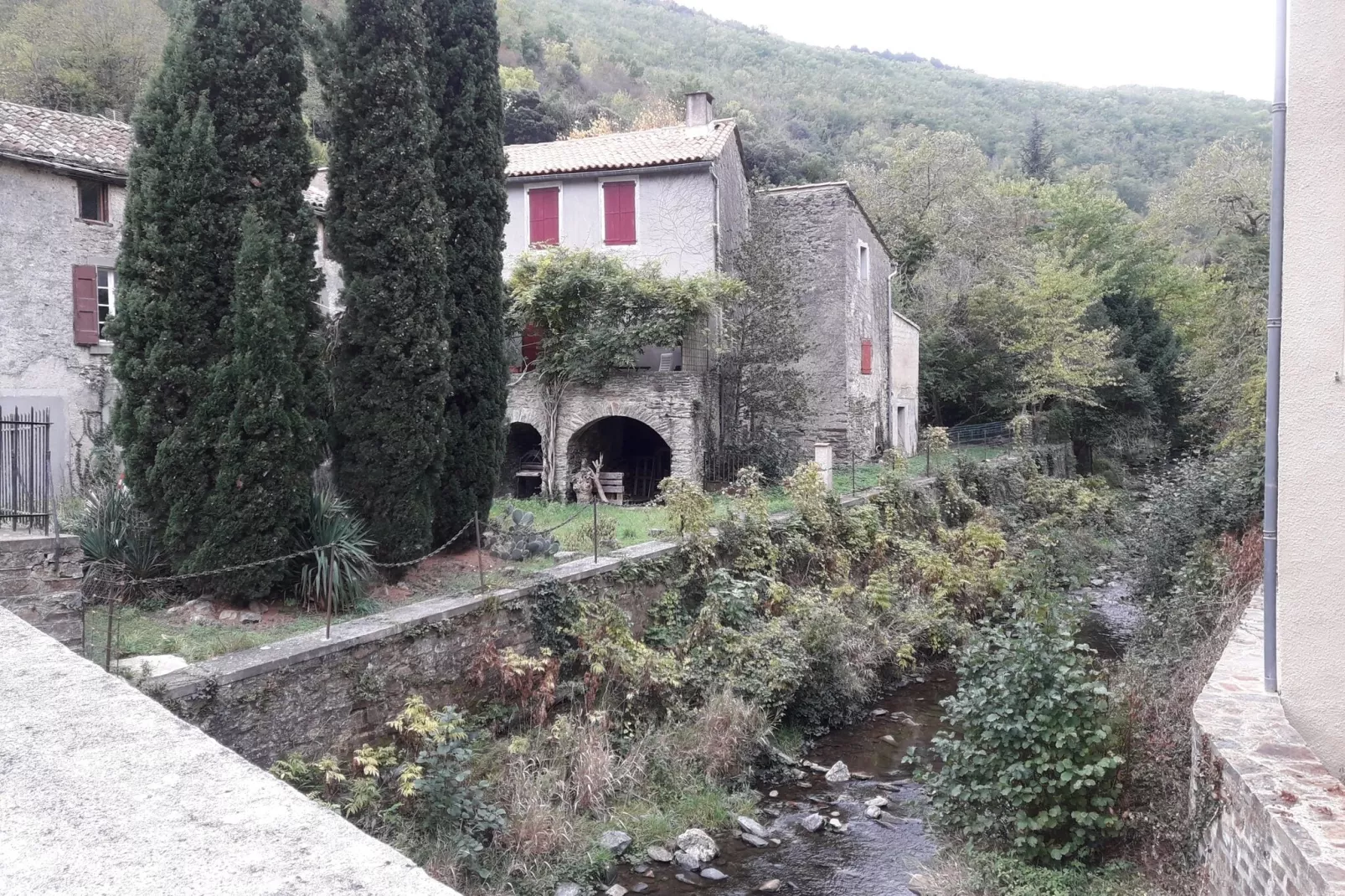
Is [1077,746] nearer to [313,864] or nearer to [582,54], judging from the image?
[313,864]

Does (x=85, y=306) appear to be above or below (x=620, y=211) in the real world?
below

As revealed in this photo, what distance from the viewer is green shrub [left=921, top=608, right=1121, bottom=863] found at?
6.23m

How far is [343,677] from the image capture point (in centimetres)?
738

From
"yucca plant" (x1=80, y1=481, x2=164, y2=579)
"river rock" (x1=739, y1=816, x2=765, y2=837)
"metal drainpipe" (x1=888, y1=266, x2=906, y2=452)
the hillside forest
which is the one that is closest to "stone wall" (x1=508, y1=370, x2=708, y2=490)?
the hillside forest

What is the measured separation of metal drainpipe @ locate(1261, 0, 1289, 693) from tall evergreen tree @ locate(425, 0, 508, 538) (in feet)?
26.2

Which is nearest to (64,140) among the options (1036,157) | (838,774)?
(838,774)

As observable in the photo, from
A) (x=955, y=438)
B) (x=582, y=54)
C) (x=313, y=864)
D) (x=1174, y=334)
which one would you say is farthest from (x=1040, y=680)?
(x=582, y=54)

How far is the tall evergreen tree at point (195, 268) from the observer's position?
8.09 m

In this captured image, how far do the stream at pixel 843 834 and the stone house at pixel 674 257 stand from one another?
7.98m

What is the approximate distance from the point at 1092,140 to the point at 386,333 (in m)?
67.9

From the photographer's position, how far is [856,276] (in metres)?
22.9

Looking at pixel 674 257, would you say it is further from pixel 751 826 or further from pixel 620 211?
pixel 751 826

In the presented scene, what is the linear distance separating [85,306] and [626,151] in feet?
37.1

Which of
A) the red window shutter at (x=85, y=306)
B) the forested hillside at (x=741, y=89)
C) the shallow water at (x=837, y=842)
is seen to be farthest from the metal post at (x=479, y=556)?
the forested hillside at (x=741, y=89)
